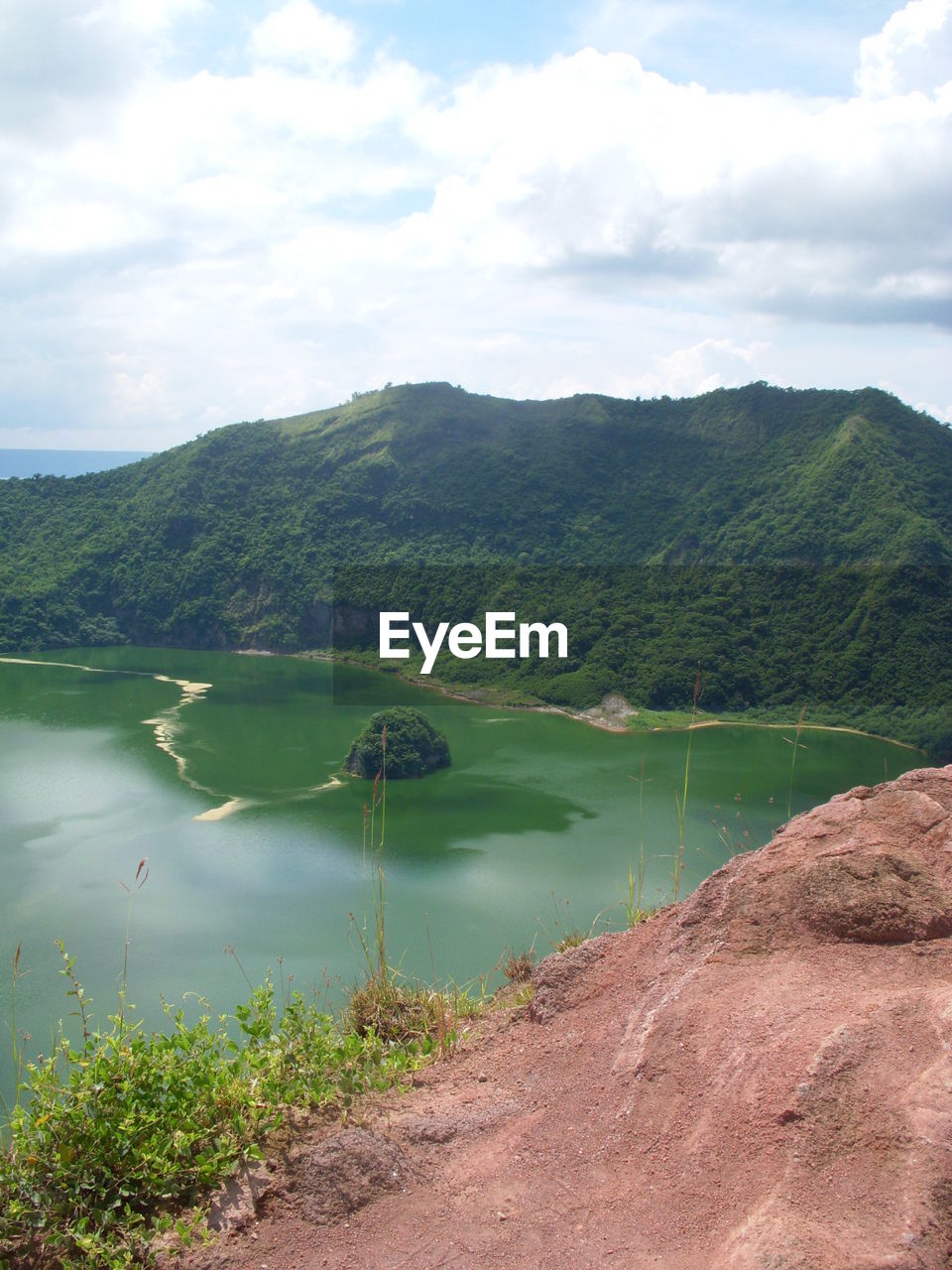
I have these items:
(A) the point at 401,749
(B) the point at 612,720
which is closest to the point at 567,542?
(B) the point at 612,720

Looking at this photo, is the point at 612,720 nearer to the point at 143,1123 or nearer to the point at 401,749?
the point at 401,749

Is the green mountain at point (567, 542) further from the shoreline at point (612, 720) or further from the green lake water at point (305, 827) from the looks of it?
the green lake water at point (305, 827)

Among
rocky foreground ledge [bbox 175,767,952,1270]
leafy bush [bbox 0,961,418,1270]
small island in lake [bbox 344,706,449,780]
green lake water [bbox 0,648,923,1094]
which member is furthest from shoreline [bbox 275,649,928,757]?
leafy bush [bbox 0,961,418,1270]

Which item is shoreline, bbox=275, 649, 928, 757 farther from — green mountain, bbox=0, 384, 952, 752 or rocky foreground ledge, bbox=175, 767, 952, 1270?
rocky foreground ledge, bbox=175, 767, 952, 1270

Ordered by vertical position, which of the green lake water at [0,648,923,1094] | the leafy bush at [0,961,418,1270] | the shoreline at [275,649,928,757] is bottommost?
the green lake water at [0,648,923,1094]

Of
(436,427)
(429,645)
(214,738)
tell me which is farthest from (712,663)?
(436,427)

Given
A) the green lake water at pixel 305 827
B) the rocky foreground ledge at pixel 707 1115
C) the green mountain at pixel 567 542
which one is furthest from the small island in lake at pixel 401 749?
the rocky foreground ledge at pixel 707 1115
